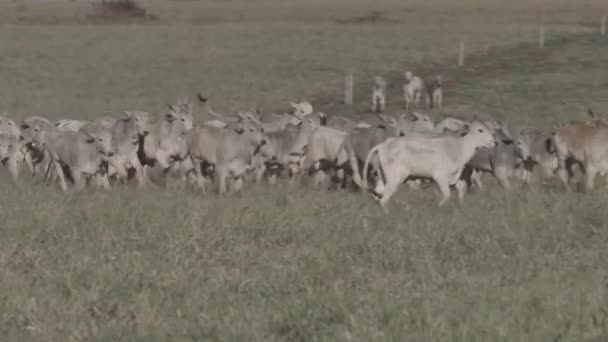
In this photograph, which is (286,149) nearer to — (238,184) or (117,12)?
(238,184)

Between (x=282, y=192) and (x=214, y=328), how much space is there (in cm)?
Answer: 902

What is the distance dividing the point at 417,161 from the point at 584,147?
170 inches

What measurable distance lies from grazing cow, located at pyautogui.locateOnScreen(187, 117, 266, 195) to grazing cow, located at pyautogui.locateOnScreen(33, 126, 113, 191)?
133 centimetres

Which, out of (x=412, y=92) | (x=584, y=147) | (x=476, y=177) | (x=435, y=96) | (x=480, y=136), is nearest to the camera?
(x=480, y=136)

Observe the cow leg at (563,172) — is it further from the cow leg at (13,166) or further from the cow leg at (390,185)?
the cow leg at (13,166)

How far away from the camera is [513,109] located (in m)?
33.7

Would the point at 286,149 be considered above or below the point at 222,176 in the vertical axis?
above

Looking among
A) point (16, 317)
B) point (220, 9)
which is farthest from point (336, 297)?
point (220, 9)

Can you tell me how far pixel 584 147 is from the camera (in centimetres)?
1830

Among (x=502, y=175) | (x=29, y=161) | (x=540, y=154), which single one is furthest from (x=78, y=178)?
(x=540, y=154)

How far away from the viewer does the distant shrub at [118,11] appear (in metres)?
72.6

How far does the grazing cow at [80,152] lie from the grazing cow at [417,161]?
4.87 metres

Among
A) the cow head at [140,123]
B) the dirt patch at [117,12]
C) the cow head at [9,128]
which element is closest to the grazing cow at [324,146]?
the cow head at [140,123]

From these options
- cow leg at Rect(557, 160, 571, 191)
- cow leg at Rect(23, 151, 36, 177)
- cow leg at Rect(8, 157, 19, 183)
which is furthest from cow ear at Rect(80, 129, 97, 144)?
cow leg at Rect(557, 160, 571, 191)
